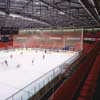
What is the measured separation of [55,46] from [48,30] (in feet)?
13.2

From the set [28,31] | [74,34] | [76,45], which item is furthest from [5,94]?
[28,31]

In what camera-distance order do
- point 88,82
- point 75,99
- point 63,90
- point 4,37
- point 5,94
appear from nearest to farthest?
point 63,90 < point 75,99 < point 88,82 < point 5,94 < point 4,37

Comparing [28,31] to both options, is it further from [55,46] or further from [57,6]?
[57,6]

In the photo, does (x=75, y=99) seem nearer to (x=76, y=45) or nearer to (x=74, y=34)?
(x=76, y=45)

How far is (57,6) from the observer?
10.1m

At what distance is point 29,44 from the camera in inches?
1161

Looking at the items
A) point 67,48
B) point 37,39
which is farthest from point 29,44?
point 67,48

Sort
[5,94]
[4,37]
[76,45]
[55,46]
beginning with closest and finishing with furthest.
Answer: [5,94], [76,45], [55,46], [4,37]

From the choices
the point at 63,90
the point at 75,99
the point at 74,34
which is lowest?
the point at 75,99

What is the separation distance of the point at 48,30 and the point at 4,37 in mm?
8045

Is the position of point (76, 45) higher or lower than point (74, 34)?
lower

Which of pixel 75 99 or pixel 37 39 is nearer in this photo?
pixel 75 99

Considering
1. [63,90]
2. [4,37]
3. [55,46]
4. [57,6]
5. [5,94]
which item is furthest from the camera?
[4,37]

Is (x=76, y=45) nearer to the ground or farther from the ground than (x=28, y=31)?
nearer to the ground
